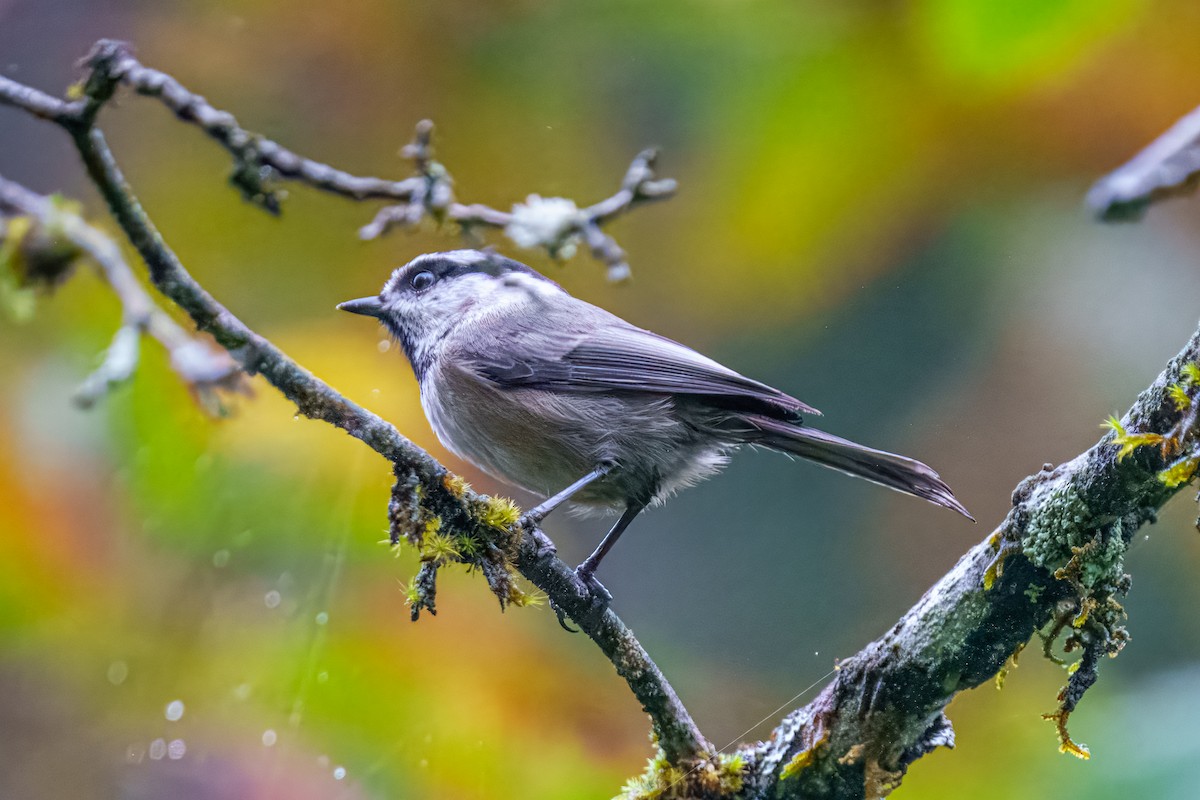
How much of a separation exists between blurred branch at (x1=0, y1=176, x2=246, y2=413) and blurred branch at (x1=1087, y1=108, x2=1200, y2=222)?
0.78m

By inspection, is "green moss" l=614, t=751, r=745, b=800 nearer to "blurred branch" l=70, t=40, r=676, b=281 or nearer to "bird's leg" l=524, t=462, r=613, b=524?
"bird's leg" l=524, t=462, r=613, b=524

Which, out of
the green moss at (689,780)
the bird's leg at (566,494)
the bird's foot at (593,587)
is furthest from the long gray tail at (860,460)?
the green moss at (689,780)

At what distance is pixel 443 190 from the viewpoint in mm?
996

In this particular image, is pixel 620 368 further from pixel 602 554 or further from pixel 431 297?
pixel 431 297

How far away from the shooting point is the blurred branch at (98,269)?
82cm

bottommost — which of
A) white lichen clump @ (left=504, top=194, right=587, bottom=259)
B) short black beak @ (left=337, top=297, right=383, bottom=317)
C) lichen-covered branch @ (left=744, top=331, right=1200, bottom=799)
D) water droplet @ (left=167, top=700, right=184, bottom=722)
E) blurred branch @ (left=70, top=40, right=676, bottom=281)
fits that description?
lichen-covered branch @ (left=744, top=331, right=1200, bottom=799)

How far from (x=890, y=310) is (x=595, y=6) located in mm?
1014

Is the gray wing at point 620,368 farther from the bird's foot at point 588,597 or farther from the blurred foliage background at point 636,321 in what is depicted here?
the bird's foot at point 588,597

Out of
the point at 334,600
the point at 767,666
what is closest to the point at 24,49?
the point at 334,600

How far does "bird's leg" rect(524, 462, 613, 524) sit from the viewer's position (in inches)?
69.0

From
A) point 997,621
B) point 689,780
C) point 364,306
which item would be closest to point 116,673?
point 364,306

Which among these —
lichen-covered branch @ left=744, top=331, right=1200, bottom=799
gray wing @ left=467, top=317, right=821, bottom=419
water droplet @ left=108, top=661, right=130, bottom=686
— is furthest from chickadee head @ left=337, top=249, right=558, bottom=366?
lichen-covered branch @ left=744, top=331, right=1200, bottom=799

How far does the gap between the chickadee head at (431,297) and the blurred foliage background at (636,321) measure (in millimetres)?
66

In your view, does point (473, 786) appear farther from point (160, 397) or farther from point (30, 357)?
point (30, 357)
